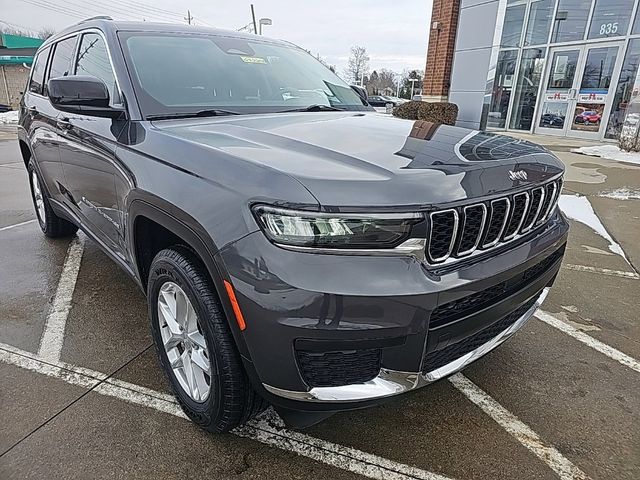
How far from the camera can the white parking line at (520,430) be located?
1.90 metres

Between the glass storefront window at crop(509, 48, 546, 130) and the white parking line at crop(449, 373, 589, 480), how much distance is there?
43.2 ft

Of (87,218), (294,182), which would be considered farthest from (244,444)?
(87,218)

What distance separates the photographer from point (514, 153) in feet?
6.80

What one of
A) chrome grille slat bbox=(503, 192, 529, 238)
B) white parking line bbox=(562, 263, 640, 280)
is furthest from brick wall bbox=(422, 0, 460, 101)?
chrome grille slat bbox=(503, 192, 529, 238)

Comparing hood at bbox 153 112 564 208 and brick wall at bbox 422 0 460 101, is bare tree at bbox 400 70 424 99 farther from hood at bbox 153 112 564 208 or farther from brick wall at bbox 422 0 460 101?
hood at bbox 153 112 564 208

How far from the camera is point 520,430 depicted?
212cm

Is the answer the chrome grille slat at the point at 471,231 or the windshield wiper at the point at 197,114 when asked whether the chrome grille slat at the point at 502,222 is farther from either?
the windshield wiper at the point at 197,114

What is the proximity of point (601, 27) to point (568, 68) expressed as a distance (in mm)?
1167

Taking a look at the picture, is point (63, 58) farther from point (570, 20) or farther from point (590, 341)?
point (570, 20)

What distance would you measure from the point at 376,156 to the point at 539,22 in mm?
14126

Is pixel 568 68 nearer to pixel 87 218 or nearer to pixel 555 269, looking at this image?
pixel 555 269

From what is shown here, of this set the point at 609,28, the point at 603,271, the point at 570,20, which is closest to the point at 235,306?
the point at 603,271

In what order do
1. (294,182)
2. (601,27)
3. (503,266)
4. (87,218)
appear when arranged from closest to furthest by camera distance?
1. (294,182)
2. (503,266)
3. (87,218)
4. (601,27)

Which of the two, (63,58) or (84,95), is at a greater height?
(63,58)
